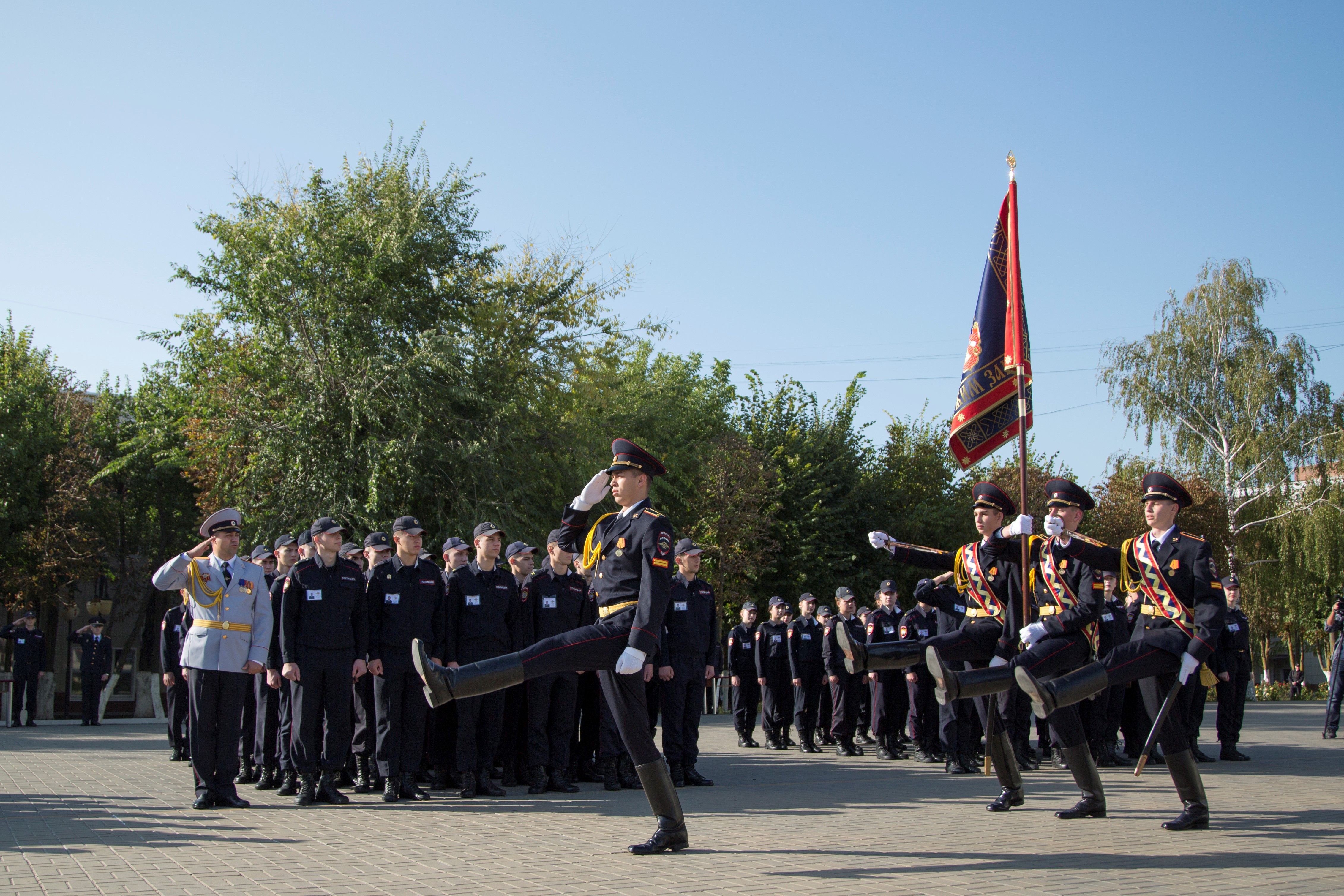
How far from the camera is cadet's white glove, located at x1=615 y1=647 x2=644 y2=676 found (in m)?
5.99

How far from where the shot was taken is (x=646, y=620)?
6.11 meters

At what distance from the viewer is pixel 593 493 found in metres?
6.75

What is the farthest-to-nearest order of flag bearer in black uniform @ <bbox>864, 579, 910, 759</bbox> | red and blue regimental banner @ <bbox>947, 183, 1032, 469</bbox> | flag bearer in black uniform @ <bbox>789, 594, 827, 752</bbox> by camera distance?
flag bearer in black uniform @ <bbox>789, 594, 827, 752</bbox>
flag bearer in black uniform @ <bbox>864, 579, 910, 759</bbox>
red and blue regimental banner @ <bbox>947, 183, 1032, 469</bbox>

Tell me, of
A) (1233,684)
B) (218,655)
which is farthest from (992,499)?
(1233,684)

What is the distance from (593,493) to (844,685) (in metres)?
8.41

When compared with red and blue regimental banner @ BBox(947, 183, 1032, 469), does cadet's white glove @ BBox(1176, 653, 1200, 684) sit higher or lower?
lower

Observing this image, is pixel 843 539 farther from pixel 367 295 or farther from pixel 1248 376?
pixel 367 295

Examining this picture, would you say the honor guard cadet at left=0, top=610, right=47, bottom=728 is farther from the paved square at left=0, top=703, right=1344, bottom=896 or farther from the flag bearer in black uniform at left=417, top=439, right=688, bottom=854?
the flag bearer in black uniform at left=417, top=439, right=688, bottom=854

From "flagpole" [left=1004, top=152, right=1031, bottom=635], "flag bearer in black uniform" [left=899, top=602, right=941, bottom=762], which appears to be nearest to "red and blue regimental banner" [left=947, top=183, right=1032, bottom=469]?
"flagpole" [left=1004, top=152, right=1031, bottom=635]

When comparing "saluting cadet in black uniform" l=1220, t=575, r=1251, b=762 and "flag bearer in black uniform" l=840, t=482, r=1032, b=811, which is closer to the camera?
"flag bearer in black uniform" l=840, t=482, r=1032, b=811

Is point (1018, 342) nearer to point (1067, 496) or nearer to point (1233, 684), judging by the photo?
point (1067, 496)

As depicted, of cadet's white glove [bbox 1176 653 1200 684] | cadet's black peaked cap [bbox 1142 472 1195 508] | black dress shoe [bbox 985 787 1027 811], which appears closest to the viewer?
cadet's white glove [bbox 1176 653 1200 684]

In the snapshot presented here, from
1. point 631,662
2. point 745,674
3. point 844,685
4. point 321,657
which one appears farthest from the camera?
point 745,674

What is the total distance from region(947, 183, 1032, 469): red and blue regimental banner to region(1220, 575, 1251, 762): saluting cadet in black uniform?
3.33 meters
